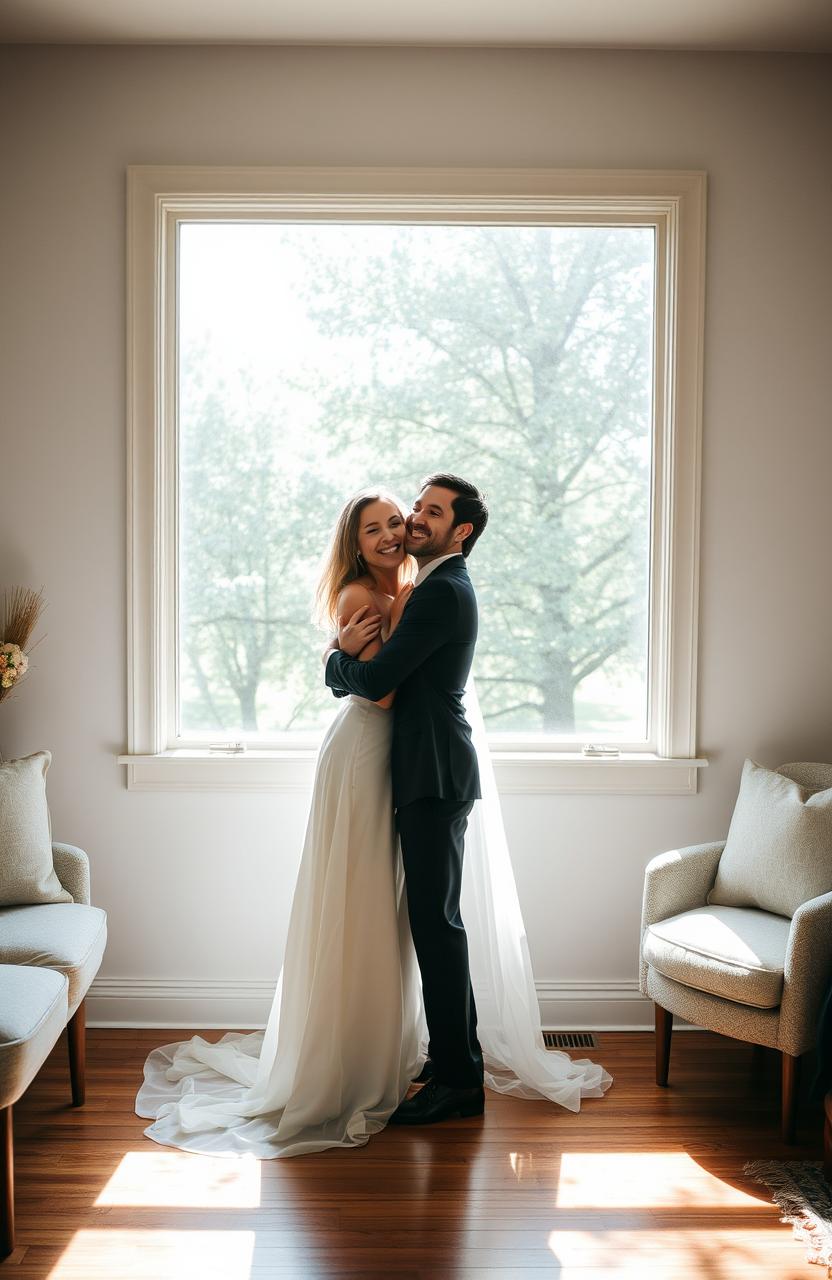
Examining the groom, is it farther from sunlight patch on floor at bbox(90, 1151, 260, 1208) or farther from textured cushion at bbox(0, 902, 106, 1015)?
textured cushion at bbox(0, 902, 106, 1015)

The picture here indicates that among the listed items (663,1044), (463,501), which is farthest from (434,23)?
(663,1044)

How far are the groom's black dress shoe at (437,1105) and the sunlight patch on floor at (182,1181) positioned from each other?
0.43 meters

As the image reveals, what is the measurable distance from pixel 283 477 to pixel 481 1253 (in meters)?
2.36

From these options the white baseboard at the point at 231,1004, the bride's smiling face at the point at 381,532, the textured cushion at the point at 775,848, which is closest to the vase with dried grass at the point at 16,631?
the white baseboard at the point at 231,1004

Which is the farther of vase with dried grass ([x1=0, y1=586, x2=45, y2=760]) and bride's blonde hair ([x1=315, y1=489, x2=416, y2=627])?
vase with dried grass ([x1=0, y1=586, x2=45, y2=760])

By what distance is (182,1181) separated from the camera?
252cm

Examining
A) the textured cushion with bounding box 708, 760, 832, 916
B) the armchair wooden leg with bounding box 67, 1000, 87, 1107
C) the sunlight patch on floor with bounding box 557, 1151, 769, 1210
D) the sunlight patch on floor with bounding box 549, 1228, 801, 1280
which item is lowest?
the sunlight patch on floor with bounding box 549, 1228, 801, 1280

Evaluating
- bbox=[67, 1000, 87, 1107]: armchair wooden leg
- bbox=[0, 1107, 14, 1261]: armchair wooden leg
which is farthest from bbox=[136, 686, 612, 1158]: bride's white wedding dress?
bbox=[0, 1107, 14, 1261]: armchair wooden leg

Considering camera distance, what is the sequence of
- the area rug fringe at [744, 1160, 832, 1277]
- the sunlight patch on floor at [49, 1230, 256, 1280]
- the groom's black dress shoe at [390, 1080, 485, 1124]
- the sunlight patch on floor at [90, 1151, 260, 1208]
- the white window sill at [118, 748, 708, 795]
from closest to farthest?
the sunlight patch on floor at [49, 1230, 256, 1280] → the area rug fringe at [744, 1160, 832, 1277] → the sunlight patch on floor at [90, 1151, 260, 1208] → the groom's black dress shoe at [390, 1080, 485, 1124] → the white window sill at [118, 748, 708, 795]

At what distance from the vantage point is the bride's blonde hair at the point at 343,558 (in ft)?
9.43

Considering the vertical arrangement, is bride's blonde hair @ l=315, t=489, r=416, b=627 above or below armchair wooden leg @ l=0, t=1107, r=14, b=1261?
above

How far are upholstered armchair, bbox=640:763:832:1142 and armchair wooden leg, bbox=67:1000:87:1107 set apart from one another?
5.39ft

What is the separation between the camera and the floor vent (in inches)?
131

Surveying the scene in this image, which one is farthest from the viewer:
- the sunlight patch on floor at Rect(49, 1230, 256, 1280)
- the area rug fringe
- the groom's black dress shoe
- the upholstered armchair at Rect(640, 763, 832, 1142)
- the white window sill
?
the white window sill
